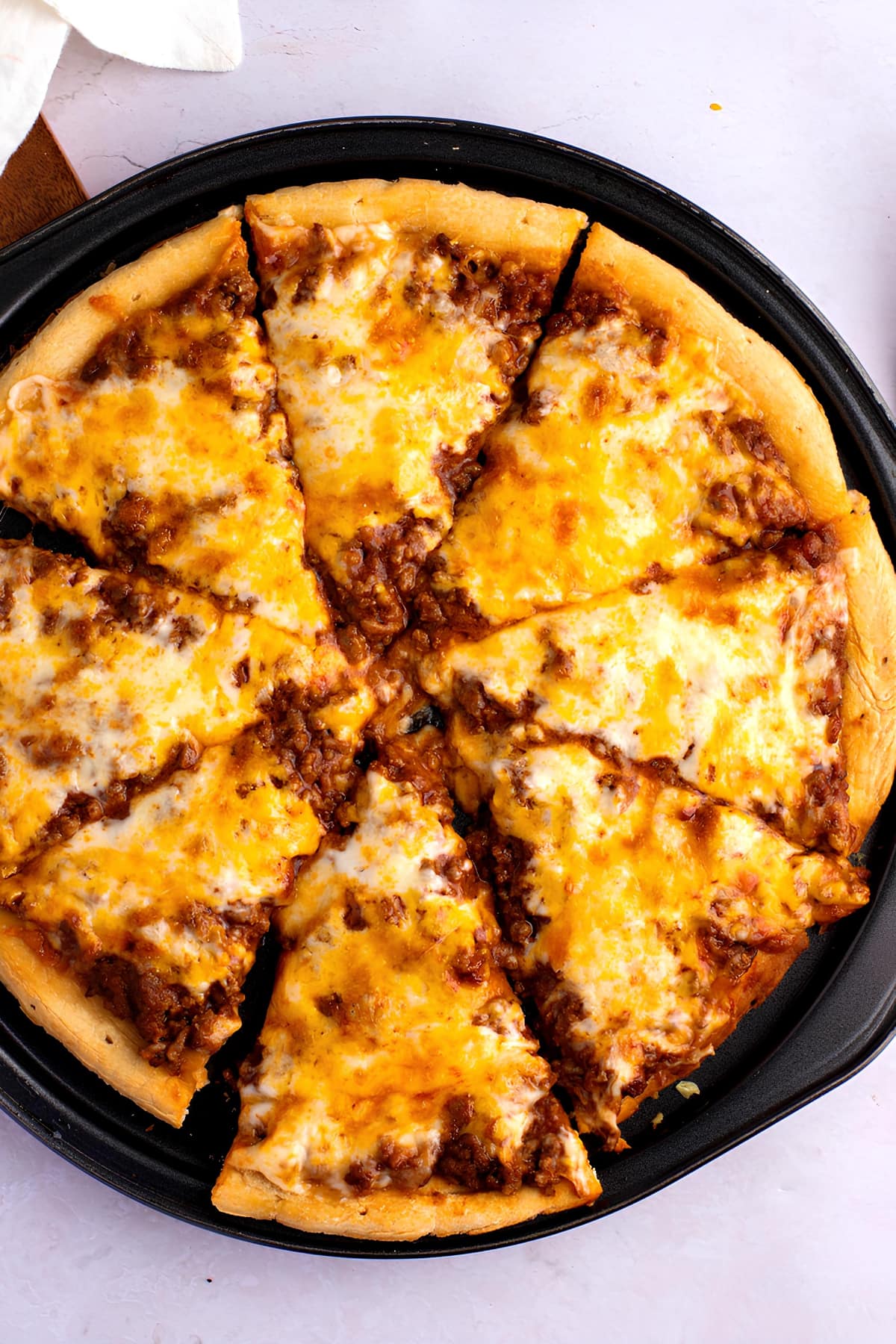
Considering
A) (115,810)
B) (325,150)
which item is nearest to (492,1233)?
(115,810)

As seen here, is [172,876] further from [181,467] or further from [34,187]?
[34,187]

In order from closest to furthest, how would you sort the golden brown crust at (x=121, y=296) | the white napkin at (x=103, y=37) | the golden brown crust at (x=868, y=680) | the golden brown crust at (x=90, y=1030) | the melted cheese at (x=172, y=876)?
1. the melted cheese at (x=172, y=876)
2. the golden brown crust at (x=90, y=1030)
3. the golden brown crust at (x=121, y=296)
4. the golden brown crust at (x=868, y=680)
5. the white napkin at (x=103, y=37)

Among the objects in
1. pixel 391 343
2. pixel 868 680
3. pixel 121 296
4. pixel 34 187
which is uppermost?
pixel 868 680

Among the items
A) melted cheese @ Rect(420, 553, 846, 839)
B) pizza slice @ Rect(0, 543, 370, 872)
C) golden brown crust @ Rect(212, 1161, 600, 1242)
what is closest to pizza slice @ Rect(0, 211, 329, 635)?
pizza slice @ Rect(0, 543, 370, 872)

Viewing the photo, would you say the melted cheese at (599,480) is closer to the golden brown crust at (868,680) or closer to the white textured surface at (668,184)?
the golden brown crust at (868,680)

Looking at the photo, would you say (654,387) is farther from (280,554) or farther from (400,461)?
(280,554)

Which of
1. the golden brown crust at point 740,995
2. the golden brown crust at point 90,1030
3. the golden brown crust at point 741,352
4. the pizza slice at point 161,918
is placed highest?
the golden brown crust at point 741,352

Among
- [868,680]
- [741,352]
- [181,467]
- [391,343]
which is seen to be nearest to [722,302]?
[741,352]

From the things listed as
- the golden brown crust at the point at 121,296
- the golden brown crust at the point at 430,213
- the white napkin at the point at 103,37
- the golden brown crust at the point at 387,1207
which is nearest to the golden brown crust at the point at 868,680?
the golden brown crust at the point at 430,213
